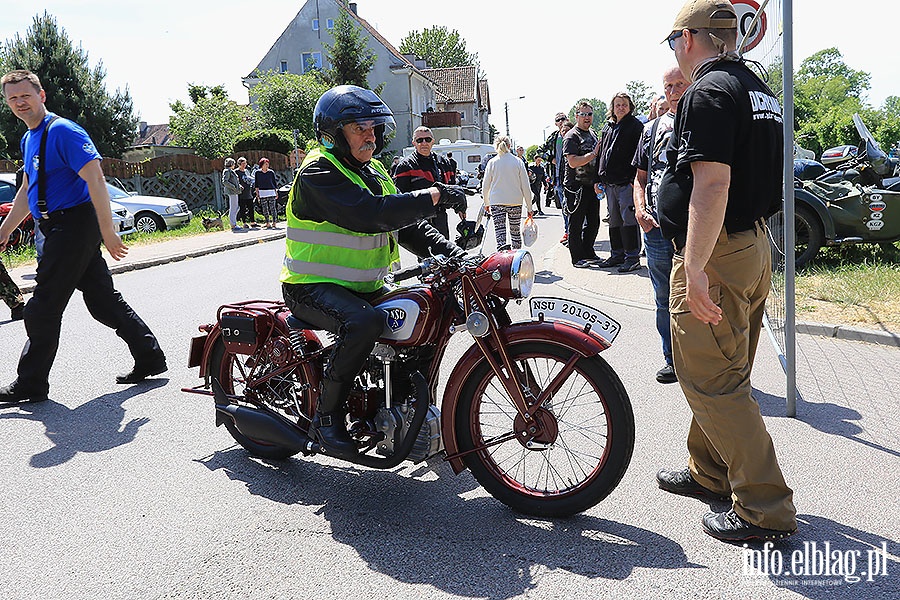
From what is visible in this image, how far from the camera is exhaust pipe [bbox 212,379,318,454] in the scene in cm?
396

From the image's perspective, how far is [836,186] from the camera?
9.72 metres

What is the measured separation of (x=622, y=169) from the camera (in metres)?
9.52

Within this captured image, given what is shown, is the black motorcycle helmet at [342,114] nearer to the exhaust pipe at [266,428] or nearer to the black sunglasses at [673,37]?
the black sunglasses at [673,37]

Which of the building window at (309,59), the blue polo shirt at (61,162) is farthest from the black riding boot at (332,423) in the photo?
the building window at (309,59)

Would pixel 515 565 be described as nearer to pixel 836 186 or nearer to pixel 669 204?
pixel 669 204

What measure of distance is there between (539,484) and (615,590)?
1008mm

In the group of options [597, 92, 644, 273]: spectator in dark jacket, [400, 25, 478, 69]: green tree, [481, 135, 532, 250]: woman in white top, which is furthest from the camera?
[400, 25, 478, 69]: green tree

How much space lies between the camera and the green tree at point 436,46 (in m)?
98.5

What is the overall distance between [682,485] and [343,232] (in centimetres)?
199

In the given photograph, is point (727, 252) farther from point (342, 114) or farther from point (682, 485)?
point (342, 114)

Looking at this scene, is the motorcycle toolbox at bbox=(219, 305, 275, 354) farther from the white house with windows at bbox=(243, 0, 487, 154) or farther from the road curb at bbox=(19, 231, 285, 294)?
the white house with windows at bbox=(243, 0, 487, 154)

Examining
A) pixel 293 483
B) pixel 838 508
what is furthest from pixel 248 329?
pixel 838 508

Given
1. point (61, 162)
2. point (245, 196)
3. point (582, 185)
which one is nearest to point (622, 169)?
point (582, 185)

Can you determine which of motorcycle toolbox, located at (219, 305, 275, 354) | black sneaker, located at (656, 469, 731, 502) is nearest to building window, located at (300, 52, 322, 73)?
motorcycle toolbox, located at (219, 305, 275, 354)
